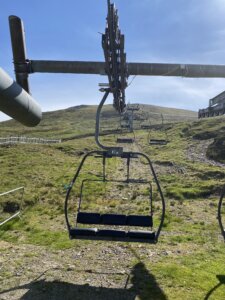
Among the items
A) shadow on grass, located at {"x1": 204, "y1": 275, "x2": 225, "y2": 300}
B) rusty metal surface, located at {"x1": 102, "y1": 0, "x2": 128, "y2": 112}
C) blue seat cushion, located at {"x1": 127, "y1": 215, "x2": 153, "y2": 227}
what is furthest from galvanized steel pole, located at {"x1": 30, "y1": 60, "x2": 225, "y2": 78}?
shadow on grass, located at {"x1": 204, "y1": 275, "x2": 225, "y2": 300}

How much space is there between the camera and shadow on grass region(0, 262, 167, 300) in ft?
26.5

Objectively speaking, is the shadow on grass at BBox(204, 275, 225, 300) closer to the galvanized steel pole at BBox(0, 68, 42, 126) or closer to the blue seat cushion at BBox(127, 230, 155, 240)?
the blue seat cushion at BBox(127, 230, 155, 240)

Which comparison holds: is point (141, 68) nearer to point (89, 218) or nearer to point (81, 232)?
point (89, 218)

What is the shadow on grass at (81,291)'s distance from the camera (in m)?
8.08

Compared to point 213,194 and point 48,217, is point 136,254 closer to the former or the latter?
point 48,217

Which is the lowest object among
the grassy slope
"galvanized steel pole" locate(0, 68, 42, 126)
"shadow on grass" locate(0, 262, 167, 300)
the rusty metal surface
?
"shadow on grass" locate(0, 262, 167, 300)

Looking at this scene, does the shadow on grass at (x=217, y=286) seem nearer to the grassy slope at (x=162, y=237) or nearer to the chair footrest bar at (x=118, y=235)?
the grassy slope at (x=162, y=237)

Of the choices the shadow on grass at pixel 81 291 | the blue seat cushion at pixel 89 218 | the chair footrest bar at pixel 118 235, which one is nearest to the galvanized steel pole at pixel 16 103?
the chair footrest bar at pixel 118 235

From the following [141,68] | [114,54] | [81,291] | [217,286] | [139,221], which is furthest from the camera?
[139,221]

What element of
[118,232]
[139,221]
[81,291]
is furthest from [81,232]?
[139,221]

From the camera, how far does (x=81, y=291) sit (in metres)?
8.38

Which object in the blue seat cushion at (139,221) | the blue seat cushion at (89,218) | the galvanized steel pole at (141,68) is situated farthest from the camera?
the blue seat cushion at (89,218)

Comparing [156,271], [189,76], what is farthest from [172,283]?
[189,76]

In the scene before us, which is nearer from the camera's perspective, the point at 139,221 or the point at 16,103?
the point at 16,103
